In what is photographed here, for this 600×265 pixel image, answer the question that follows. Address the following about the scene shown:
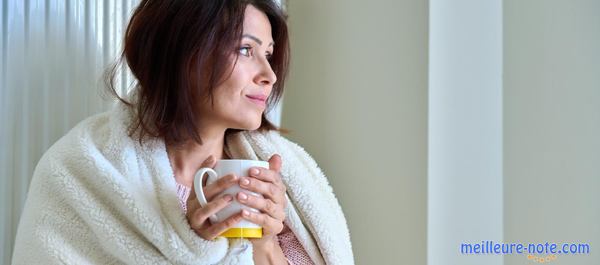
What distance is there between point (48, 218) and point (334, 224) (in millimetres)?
446

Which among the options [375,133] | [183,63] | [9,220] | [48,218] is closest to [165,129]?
[183,63]

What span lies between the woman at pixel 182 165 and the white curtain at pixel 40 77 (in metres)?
0.11

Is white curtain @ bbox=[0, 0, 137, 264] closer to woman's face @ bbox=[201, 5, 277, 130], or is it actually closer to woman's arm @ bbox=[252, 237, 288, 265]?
woman's face @ bbox=[201, 5, 277, 130]

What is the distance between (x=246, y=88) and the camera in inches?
41.4

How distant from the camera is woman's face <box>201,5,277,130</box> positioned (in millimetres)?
1044

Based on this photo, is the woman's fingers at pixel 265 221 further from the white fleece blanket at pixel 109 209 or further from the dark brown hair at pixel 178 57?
the dark brown hair at pixel 178 57

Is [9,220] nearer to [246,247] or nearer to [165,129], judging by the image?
[165,129]

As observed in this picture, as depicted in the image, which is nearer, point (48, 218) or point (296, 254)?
point (48, 218)

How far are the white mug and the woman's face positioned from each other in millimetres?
162

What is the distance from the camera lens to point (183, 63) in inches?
41.2
